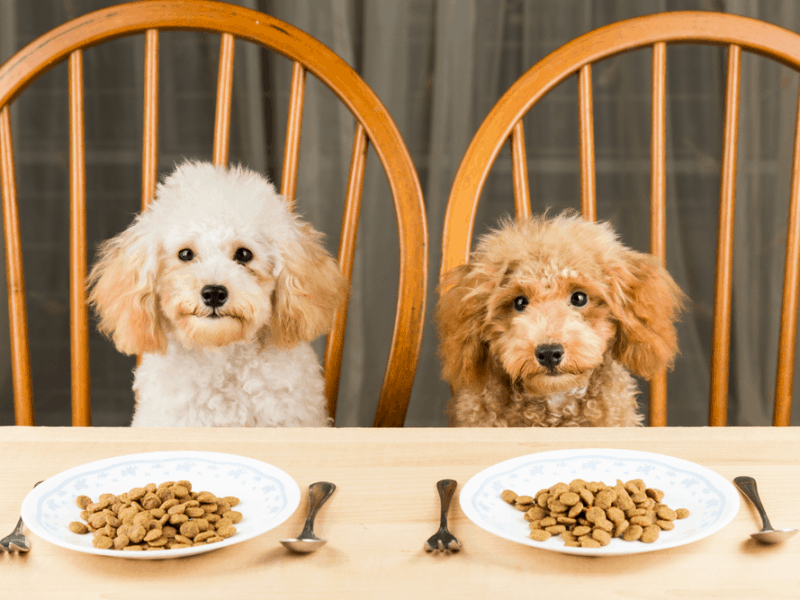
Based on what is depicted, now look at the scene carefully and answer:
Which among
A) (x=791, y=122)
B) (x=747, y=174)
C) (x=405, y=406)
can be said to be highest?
(x=791, y=122)

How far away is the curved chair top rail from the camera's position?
963 millimetres

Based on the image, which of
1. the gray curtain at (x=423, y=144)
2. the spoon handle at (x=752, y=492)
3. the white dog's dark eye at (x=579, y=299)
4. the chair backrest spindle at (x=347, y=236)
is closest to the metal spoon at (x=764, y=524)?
the spoon handle at (x=752, y=492)

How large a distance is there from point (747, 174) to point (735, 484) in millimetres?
1460

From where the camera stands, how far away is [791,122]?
1.75 m

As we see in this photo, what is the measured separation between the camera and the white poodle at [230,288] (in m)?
0.98

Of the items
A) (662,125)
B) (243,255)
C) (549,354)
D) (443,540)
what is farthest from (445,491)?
(662,125)

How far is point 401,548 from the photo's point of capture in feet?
1.54

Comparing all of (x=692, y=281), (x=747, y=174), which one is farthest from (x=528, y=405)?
(x=747, y=174)

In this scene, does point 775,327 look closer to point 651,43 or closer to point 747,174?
point 747,174

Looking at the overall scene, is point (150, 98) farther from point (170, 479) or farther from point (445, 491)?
point (445, 491)

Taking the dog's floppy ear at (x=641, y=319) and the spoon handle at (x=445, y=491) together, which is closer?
the spoon handle at (x=445, y=491)

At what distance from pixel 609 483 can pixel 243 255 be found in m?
0.67

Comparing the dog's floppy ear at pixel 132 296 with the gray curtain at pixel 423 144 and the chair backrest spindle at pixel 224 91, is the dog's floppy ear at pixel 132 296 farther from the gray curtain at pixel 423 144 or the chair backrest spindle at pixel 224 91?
the gray curtain at pixel 423 144

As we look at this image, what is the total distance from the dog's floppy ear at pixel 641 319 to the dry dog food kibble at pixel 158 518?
64 cm
